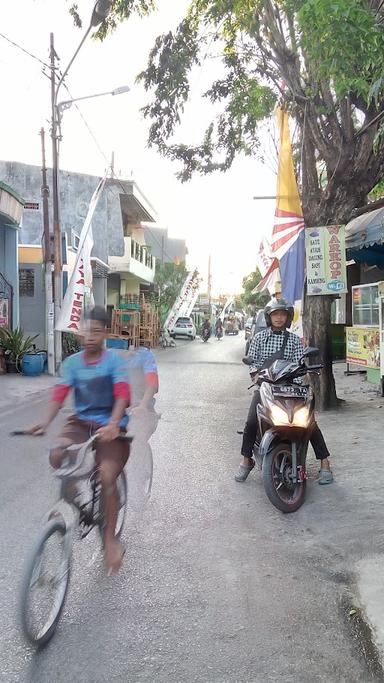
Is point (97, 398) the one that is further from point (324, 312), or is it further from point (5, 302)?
point (5, 302)

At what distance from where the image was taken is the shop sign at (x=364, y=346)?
11633 millimetres

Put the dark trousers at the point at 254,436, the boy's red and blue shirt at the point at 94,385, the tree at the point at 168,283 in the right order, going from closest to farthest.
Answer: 1. the boy's red and blue shirt at the point at 94,385
2. the dark trousers at the point at 254,436
3. the tree at the point at 168,283

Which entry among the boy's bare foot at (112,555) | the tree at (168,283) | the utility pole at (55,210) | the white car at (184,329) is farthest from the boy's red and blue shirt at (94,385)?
the white car at (184,329)

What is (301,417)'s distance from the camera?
4980 mm

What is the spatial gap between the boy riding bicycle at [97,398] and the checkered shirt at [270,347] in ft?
7.51

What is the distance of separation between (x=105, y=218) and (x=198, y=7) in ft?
71.0

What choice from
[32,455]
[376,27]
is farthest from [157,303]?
[376,27]

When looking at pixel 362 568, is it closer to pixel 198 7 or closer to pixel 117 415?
pixel 117 415

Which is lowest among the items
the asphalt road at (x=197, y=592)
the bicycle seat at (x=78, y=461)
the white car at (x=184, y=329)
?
the asphalt road at (x=197, y=592)

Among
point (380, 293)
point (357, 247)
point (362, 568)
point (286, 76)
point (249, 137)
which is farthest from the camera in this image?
point (249, 137)

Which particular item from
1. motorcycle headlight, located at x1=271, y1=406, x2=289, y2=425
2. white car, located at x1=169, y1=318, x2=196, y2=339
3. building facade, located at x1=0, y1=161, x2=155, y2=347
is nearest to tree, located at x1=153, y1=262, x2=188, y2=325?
white car, located at x1=169, y1=318, x2=196, y2=339

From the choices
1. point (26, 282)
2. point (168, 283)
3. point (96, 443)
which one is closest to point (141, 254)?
point (168, 283)

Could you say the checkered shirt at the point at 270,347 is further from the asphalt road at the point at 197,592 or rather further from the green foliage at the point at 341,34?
the green foliage at the point at 341,34

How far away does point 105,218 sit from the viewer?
30.4 meters
